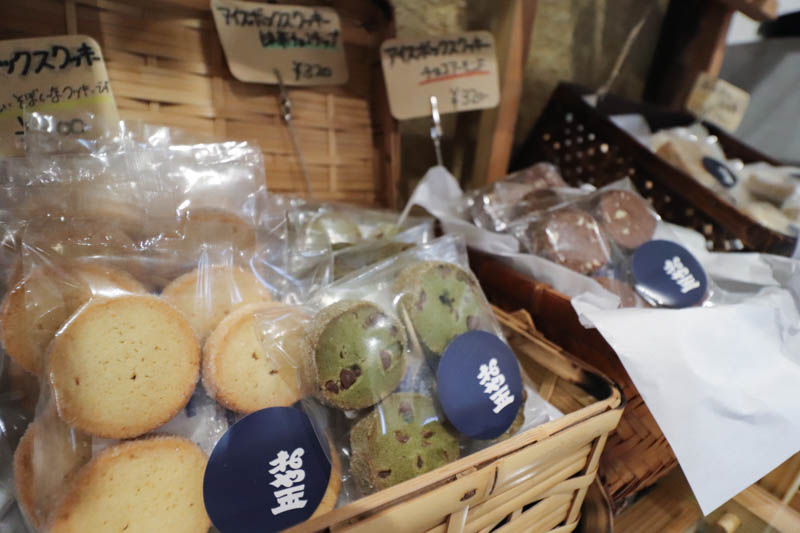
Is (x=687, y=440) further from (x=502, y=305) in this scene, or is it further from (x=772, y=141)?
(x=772, y=141)

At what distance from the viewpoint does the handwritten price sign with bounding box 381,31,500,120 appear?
104 cm

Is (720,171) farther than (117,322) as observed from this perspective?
Yes

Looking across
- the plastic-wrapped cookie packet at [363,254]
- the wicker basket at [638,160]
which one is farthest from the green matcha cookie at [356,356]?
the wicker basket at [638,160]

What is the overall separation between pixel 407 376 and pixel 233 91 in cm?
75

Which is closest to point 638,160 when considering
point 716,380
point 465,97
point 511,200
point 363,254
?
point 511,200

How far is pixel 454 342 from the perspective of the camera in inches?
24.8

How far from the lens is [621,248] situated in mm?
966

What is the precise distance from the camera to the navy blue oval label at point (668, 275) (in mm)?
857

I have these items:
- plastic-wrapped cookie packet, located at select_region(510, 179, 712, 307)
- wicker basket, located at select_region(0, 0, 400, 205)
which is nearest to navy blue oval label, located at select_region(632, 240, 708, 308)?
plastic-wrapped cookie packet, located at select_region(510, 179, 712, 307)

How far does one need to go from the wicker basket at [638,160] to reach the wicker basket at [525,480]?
0.61 m

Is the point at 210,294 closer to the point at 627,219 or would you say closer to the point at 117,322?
the point at 117,322

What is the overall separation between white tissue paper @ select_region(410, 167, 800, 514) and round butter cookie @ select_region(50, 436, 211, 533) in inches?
23.8

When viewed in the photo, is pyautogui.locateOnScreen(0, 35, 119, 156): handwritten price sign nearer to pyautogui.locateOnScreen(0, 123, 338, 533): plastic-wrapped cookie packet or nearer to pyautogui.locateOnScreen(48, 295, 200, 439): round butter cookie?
pyautogui.locateOnScreen(0, 123, 338, 533): plastic-wrapped cookie packet

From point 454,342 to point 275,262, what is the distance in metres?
0.36
